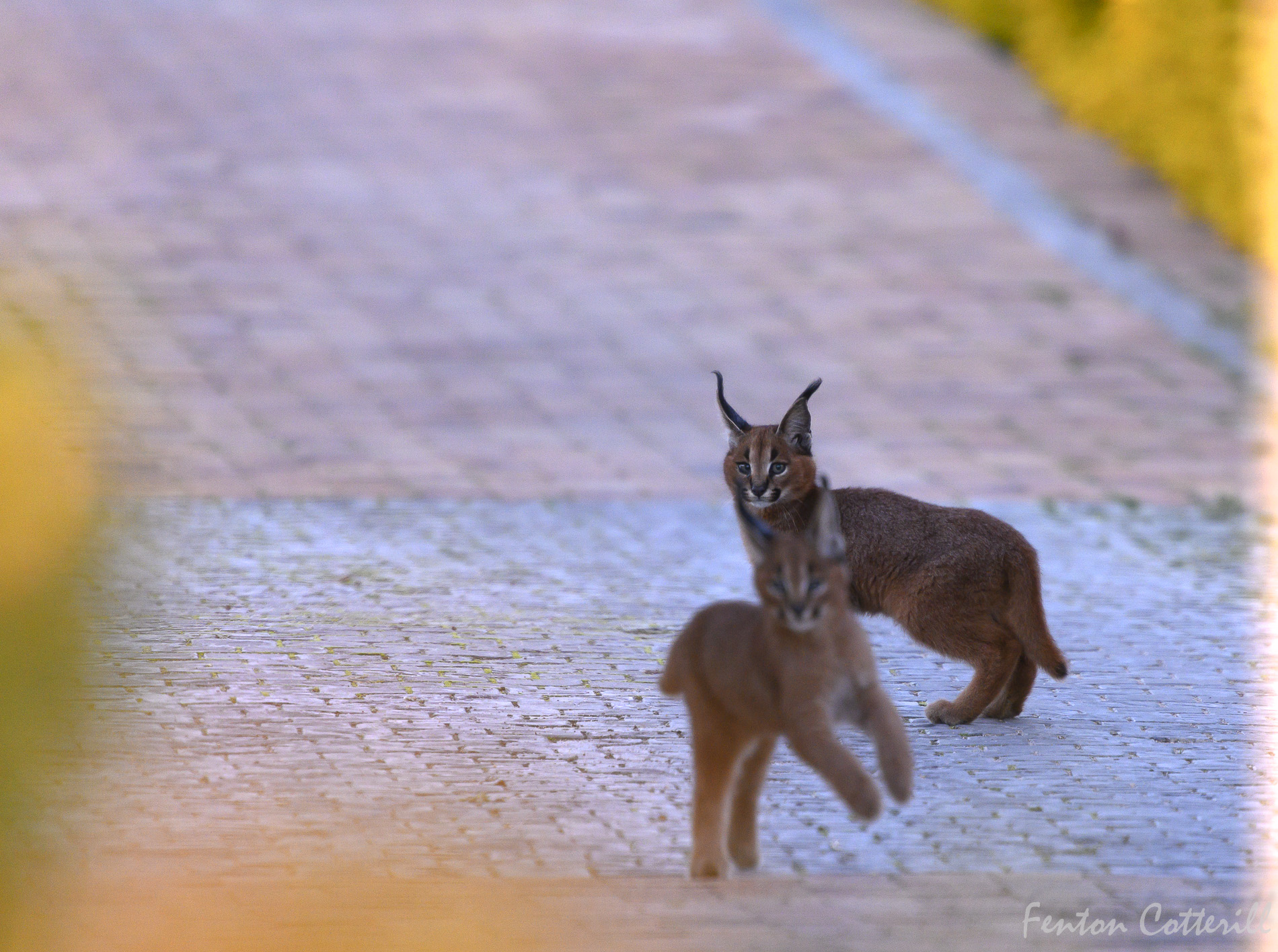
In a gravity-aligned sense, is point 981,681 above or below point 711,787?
below

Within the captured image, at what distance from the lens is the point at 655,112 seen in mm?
14578

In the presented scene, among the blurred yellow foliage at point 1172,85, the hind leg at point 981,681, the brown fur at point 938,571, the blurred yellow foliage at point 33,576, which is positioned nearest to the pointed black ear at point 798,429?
the brown fur at point 938,571

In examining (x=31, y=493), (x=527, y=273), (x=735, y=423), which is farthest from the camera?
(x=527, y=273)

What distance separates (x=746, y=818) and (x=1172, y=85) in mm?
10574

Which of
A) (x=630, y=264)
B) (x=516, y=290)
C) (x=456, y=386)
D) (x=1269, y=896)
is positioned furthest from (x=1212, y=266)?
(x=1269, y=896)

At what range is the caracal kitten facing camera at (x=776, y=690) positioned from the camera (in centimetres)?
363

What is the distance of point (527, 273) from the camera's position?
444 inches

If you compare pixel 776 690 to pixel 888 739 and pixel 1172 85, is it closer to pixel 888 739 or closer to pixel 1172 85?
pixel 888 739

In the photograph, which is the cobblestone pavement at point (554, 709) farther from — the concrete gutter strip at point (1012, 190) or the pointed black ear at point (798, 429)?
the concrete gutter strip at point (1012, 190)

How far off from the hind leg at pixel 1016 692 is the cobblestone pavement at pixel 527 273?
9.24ft

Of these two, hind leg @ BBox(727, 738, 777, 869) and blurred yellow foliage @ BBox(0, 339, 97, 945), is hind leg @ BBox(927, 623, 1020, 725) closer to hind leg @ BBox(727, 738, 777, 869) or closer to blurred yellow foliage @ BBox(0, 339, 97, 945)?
hind leg @ BBox(727, 738, 777, 869)

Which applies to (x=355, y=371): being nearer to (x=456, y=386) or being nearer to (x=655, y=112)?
(x=456, y=386)

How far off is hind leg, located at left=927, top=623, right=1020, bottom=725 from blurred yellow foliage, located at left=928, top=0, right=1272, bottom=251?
7890 mm

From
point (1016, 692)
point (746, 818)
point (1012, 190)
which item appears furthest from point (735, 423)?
point (1012, 190)
